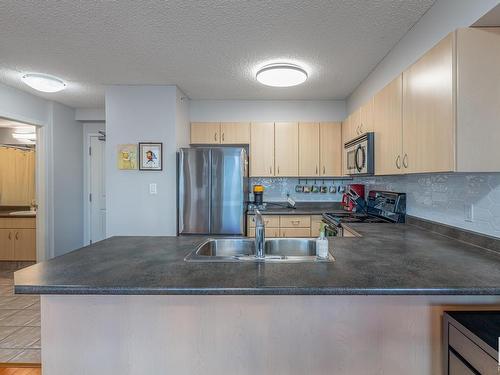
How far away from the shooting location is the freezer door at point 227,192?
10.6 ft

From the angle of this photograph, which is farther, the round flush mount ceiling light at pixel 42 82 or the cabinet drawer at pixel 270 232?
the cabinet drawer at pixel 270 232

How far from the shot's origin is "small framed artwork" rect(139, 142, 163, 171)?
129 inches

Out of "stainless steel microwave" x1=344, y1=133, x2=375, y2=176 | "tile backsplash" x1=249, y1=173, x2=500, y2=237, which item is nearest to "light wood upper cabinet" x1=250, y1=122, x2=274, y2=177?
"stainless steel microwave" x1=344, y1=133, x2=375, y2=176

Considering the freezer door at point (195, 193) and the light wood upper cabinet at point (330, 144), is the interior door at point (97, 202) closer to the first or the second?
the freezer door at point (195, 193)

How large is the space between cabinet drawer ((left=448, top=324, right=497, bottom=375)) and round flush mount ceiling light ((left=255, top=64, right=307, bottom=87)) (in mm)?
2269

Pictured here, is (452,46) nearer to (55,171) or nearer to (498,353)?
(498,353)

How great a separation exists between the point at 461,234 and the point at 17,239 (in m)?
5.56

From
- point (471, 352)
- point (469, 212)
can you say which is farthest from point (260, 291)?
point (469, 212)

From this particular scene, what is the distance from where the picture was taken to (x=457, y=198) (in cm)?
186

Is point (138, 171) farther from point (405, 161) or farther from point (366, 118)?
point (405, 161)

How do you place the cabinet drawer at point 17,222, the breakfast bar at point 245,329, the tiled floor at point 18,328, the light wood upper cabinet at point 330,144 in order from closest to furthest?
1. the breakfast bar at point 245,329
2. the tiled floor at point 18,328
3. the light wood upper cabinet at point 330,144
4. the cabinet drawer at point 17,222

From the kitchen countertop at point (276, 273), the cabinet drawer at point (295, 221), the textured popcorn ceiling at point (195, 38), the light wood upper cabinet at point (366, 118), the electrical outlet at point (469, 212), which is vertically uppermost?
the textured popcorn ceiling at point (195, 38)

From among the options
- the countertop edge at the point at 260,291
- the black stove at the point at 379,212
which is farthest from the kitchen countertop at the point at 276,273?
the black stove at the point at 379,212

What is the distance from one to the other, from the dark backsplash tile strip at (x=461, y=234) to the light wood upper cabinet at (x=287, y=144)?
5.72ft
